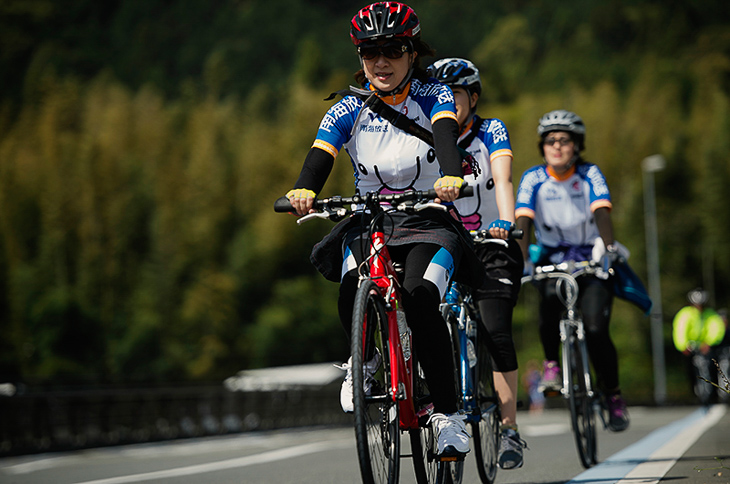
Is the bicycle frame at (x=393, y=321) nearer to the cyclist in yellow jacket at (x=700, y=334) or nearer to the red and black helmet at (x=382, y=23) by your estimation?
the red and black helmet at (x=382, y=23)

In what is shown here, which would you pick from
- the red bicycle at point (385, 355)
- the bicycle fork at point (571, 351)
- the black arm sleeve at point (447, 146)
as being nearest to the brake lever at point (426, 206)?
the red bicycle at point (385, 355)

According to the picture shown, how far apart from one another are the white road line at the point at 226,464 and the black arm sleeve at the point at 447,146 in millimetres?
3305

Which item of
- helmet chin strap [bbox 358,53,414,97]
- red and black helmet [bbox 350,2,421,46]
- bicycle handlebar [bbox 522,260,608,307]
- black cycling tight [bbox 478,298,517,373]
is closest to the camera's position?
red and black helmet [bbox 350,2,421,46]

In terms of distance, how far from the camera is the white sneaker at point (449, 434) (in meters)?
4.27

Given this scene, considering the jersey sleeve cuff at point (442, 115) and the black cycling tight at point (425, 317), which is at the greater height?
the jersey sleeve cuff at point (442, 115)

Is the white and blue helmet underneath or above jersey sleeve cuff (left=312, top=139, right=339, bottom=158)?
above

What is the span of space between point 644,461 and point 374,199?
3321mm

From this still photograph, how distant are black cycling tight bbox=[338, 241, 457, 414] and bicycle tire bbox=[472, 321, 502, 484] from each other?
3.06ft

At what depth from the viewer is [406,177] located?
4723 millimetres

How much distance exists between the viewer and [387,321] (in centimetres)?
423

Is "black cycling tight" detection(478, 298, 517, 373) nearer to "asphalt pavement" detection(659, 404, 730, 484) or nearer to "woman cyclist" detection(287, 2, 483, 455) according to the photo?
"asphalt pavement" detection(659, 404, 730, 484)

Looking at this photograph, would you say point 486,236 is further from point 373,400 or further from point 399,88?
point 373,400

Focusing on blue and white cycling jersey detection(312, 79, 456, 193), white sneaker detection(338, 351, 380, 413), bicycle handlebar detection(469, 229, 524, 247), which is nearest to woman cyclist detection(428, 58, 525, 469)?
bicycle handlebar detection(469, 229, 524, 247)

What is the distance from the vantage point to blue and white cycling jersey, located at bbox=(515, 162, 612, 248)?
7621 millimetres
